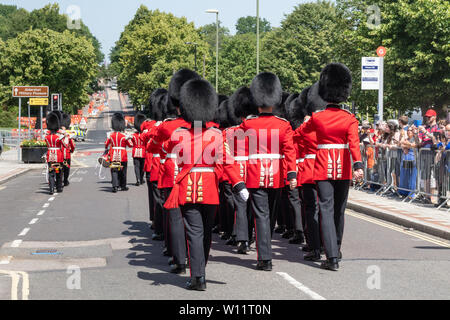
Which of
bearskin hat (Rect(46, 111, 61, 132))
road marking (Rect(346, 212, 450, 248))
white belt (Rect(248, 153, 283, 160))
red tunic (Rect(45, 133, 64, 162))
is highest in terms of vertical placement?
bearskin hat (Rect(46, 111, 61, 132))

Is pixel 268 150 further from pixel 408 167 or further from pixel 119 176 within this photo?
pixel 119 176

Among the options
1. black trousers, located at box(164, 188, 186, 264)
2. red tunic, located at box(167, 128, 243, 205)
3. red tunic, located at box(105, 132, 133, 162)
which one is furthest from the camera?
red tunic, located at box(105, 132, 133, 162)

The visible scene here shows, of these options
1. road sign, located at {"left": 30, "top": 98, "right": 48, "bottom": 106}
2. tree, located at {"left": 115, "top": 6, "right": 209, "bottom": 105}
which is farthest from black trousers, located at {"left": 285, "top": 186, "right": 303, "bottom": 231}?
tree, located at {"left": 115, "top": 6, "right": 209, "bottom": 105}

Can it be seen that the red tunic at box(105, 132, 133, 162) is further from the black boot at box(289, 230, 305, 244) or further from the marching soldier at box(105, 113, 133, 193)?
the black boot at box(289, 230, 305, 244)

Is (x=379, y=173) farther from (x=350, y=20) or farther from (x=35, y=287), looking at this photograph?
(x=350, y=20)

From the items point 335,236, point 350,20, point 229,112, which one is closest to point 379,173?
point 229,112

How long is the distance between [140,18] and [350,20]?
49578 mm

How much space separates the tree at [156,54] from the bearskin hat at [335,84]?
62421 mm

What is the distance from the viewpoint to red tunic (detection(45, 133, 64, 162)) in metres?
18.1

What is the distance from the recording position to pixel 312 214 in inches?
338

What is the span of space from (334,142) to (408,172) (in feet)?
22.6

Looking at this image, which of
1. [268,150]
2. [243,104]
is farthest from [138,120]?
[268,150]

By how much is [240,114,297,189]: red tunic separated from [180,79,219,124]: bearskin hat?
1017 mm

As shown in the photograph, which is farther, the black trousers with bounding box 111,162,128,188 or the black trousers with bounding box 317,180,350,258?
the black trousers with bounding box 111,162,128,188
